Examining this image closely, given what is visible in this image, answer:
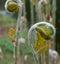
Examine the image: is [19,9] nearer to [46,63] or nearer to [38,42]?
[38,42]

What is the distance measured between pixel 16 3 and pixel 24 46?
32 cm

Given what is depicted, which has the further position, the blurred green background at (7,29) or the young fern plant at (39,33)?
the blurred green background at (7,29)

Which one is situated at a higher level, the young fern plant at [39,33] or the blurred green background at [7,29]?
the young fern plant at [39,33]

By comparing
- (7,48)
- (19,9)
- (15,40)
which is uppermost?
(19,9)

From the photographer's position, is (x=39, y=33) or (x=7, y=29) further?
(x=7, y=29)

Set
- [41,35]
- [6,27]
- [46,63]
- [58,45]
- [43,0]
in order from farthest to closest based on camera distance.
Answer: [6,27], [58,45], [46,63], [43,0], [41,35]

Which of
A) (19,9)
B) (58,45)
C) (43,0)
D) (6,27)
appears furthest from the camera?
(6,27)

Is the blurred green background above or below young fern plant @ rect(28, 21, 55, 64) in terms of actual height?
below

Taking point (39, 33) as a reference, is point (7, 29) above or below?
below

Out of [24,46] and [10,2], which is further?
[24,46]

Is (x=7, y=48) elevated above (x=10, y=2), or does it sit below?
A: below

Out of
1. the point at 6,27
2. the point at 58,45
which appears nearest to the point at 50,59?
the point at 58,45

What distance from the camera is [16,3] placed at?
2.62 feet

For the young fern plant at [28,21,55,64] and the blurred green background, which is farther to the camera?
the blurred green background
